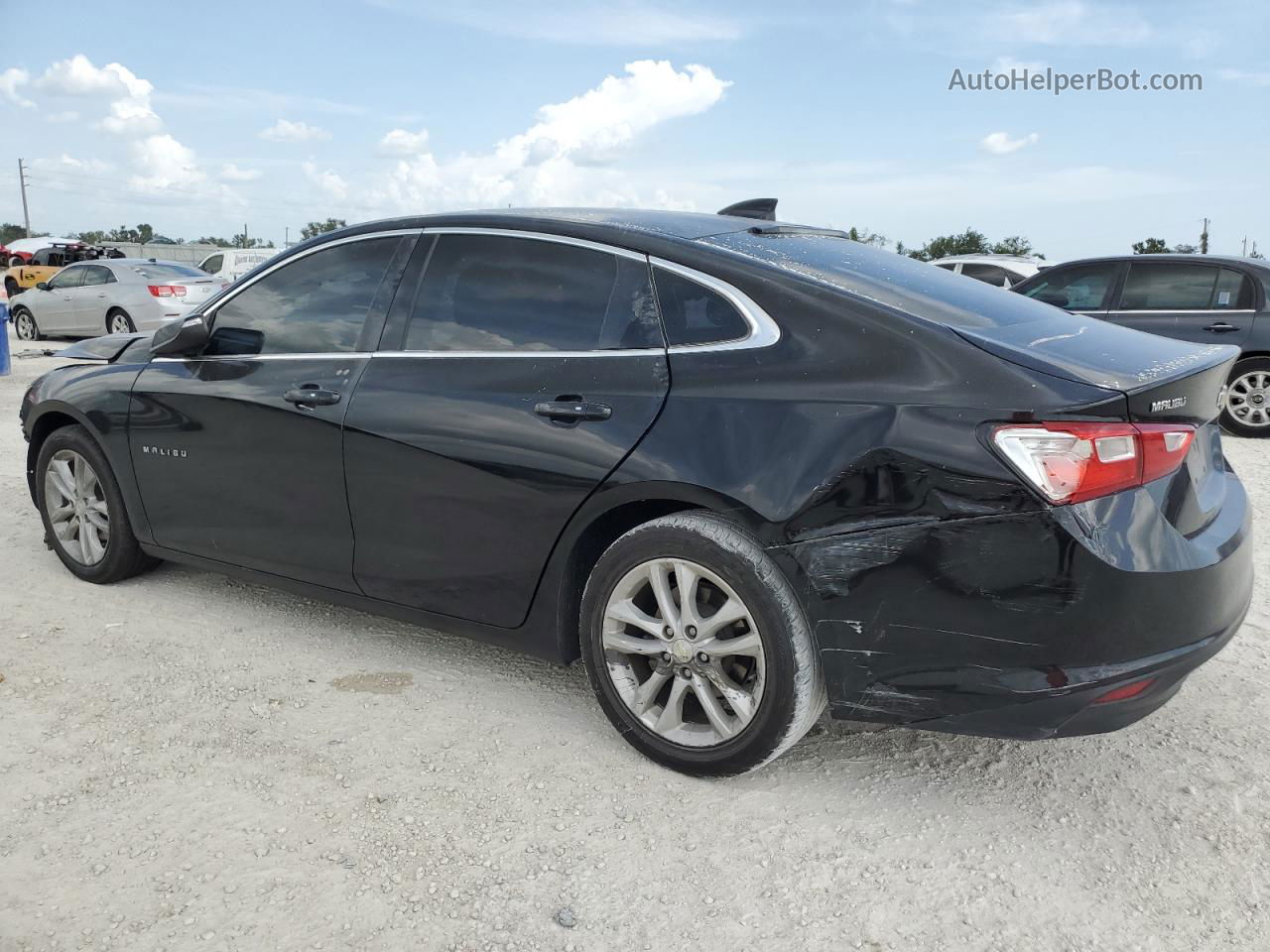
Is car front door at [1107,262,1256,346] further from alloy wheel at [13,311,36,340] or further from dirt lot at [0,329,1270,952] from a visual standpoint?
alloy wheel at [13,311,36,340]

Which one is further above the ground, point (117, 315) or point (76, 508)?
point (117, 315)

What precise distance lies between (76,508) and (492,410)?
251cm

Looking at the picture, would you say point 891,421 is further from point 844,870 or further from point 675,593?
point 844,870

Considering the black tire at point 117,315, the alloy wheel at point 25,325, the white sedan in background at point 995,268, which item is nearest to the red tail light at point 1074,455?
the white sedan in background at point 995,268

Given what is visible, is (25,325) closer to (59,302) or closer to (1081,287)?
(59,302)

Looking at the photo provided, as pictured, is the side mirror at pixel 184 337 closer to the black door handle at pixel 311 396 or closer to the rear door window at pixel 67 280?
the black door handle at pixel 311 396

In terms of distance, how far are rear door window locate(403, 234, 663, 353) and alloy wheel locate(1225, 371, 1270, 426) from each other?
770 cm

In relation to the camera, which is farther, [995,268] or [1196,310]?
[995,268]

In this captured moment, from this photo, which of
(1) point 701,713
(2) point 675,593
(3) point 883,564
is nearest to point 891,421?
(3) point 883,564

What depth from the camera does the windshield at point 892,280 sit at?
289 centimetres

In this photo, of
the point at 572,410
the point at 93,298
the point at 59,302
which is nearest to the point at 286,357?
the point at 572,410

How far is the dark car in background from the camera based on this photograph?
891cm

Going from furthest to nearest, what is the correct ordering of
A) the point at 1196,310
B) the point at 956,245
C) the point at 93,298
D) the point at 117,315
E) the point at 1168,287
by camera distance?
the point at 956,245, the point at 93,298, the point at 117,315, the point at 1168,287, the point at 1196,310

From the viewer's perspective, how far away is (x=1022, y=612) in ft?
8.13
